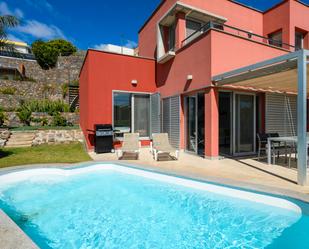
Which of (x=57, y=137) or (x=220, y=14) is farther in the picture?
(x=57, y=137)

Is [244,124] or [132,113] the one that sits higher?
[132,113]

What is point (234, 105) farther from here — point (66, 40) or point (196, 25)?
point (66, 40)

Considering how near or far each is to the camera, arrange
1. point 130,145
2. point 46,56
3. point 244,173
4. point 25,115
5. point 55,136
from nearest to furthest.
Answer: point 244,173 < point 130,145 < point 55,136 < point 25,115 < point 46,56

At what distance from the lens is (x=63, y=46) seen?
145 ft

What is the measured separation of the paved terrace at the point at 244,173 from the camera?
18.0 ft

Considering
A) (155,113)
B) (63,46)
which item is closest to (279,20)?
(155,113)

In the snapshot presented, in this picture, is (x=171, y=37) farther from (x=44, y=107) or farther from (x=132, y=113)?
(x=44, y=107)

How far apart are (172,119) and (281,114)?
6466mm

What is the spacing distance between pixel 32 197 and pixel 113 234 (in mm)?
3517

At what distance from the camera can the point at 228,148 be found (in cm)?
1115

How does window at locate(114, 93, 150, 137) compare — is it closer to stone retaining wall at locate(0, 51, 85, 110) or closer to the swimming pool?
the swimming pool

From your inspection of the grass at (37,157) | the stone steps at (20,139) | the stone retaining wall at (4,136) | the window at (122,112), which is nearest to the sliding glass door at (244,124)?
the window at (122,112)

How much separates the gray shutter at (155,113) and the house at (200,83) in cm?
7

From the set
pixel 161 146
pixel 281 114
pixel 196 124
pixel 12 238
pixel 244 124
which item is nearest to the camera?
pixel 12 238
